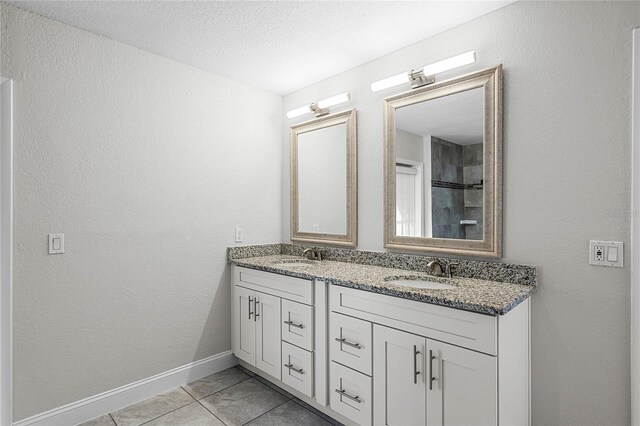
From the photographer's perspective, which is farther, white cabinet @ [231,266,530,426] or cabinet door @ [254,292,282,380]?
cabinet door @ [254,292,282,380]

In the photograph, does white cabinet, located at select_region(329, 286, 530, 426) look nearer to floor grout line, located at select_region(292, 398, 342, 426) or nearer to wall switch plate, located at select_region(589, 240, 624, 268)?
floor grout line, located at select_region(292, 398, 342, 426)

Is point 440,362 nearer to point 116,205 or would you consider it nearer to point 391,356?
point 391,356

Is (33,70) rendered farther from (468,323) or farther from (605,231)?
(605,231)

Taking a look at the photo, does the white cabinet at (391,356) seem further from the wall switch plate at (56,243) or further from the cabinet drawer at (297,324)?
the wall switch plate at (56,243)

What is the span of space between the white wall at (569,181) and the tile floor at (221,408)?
4.22ft

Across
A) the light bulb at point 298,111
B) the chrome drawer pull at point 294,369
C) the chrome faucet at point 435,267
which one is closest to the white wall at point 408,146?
the chrome faucet at point 435,267

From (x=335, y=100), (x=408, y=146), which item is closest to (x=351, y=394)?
(x=408, y=146)

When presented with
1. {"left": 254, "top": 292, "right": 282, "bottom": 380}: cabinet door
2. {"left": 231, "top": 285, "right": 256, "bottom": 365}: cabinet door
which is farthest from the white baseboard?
{"left": 254, "top": 292, "right": 282, "bottom": 380}: cabinet door

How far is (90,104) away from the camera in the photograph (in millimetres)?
2113

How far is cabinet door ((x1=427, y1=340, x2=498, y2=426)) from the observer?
1390mm

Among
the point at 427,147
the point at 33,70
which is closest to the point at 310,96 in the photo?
the point at 427,147

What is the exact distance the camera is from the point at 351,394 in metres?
1.88

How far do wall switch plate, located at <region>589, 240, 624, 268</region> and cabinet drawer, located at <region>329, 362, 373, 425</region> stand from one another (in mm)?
1192

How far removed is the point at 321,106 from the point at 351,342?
1740mm
